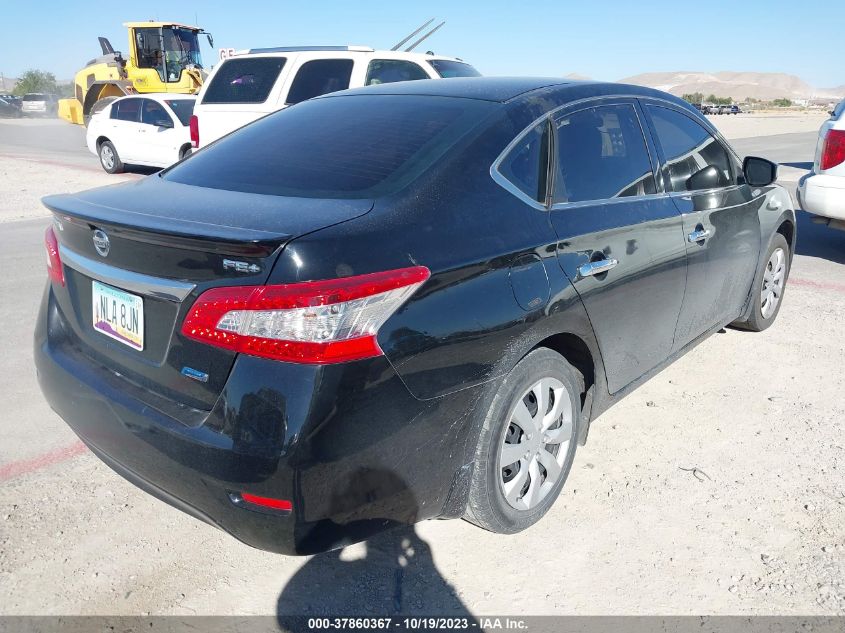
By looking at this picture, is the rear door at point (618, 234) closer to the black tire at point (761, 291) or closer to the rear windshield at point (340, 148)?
the rear windshield at point (340, 148)

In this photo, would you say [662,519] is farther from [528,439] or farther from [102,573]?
[102,573]

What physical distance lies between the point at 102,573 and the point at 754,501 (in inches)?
103

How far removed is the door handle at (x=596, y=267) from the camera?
9.34 ft

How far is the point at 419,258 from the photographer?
2.24m

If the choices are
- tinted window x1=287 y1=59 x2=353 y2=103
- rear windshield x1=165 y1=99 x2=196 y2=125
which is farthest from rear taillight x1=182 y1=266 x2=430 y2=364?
rear windshield x1=165 y1=99 x2=196 y2=125

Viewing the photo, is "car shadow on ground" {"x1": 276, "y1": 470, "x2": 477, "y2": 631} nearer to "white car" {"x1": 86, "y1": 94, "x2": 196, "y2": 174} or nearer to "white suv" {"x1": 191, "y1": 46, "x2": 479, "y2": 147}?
"white suv" {"x1": 191, "y1": 46, "x2": 479, "y2": 147}

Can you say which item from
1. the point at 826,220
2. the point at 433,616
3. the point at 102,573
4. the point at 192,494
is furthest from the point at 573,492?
the point at 826,220

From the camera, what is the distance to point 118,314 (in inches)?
95.9

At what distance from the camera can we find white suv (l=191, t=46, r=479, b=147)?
961 centimetres

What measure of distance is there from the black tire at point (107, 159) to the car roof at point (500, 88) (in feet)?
40.8

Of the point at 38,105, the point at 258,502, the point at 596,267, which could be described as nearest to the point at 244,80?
the point at 596,267

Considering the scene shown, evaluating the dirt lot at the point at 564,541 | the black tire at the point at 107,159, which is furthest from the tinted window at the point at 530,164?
the black tire at the point at 107,159

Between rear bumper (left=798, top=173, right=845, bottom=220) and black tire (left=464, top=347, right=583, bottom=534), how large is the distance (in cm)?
492

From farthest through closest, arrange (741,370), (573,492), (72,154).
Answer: (72,154)
(741,370)
(573,492)
